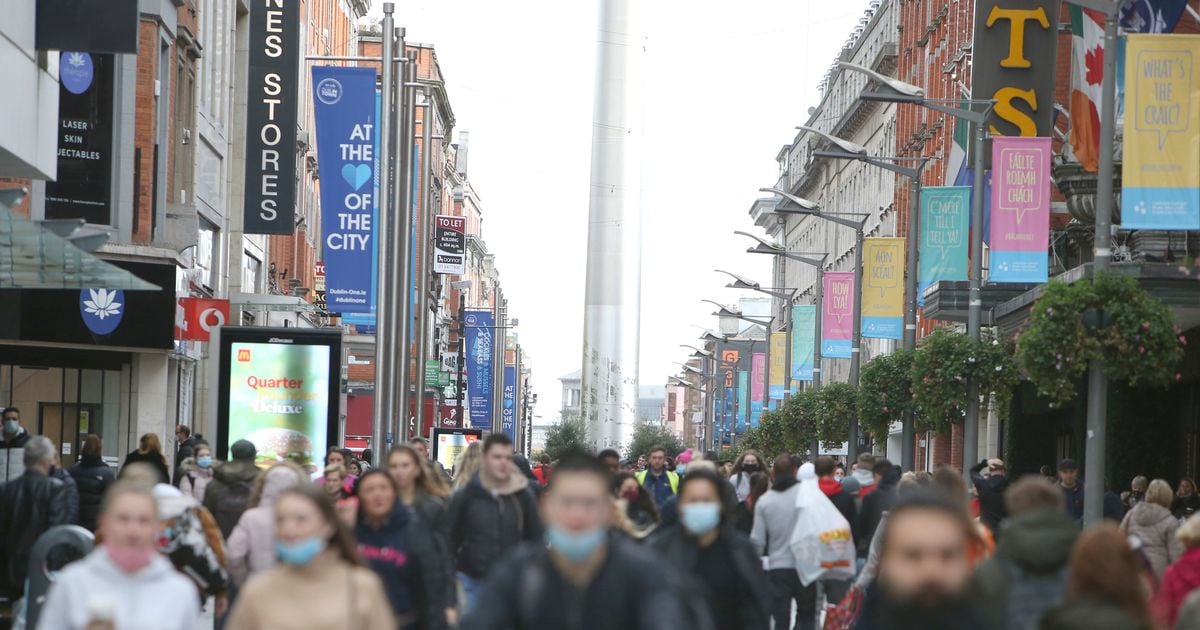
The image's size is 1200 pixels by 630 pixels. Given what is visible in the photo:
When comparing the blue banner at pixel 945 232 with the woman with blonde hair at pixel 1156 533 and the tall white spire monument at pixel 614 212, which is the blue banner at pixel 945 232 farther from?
the tall white spire monument at pixel 614 212

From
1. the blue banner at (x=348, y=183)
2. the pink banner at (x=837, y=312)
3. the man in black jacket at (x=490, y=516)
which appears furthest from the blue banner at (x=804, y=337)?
the man in black jacket at (x=490, y=516)

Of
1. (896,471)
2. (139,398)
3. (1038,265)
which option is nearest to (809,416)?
(139,398)

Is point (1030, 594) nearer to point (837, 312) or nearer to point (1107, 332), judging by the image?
point (1107, 332)

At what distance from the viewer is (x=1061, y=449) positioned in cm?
4550

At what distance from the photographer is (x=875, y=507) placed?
17.8 m

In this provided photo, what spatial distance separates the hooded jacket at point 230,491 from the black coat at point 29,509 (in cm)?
169

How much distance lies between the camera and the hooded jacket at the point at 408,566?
34.3 feet

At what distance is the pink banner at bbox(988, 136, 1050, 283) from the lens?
89.4 ft

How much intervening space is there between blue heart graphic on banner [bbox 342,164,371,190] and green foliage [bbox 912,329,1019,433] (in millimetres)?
12170

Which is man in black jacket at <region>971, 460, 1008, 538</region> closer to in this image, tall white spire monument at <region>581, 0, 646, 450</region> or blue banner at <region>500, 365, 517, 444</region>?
tall white spire monument at <region>581, 0, 646, 450</region>

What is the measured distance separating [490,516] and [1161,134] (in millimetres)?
10861

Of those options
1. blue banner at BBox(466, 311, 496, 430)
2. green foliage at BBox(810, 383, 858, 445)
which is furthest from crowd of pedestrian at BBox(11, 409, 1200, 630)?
blue banner at BBox(466, 311, 496, 430)

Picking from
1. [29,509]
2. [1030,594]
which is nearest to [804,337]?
[29,509]

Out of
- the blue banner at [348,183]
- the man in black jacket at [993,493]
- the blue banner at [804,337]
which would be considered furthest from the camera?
the blue banner at [804,337]
